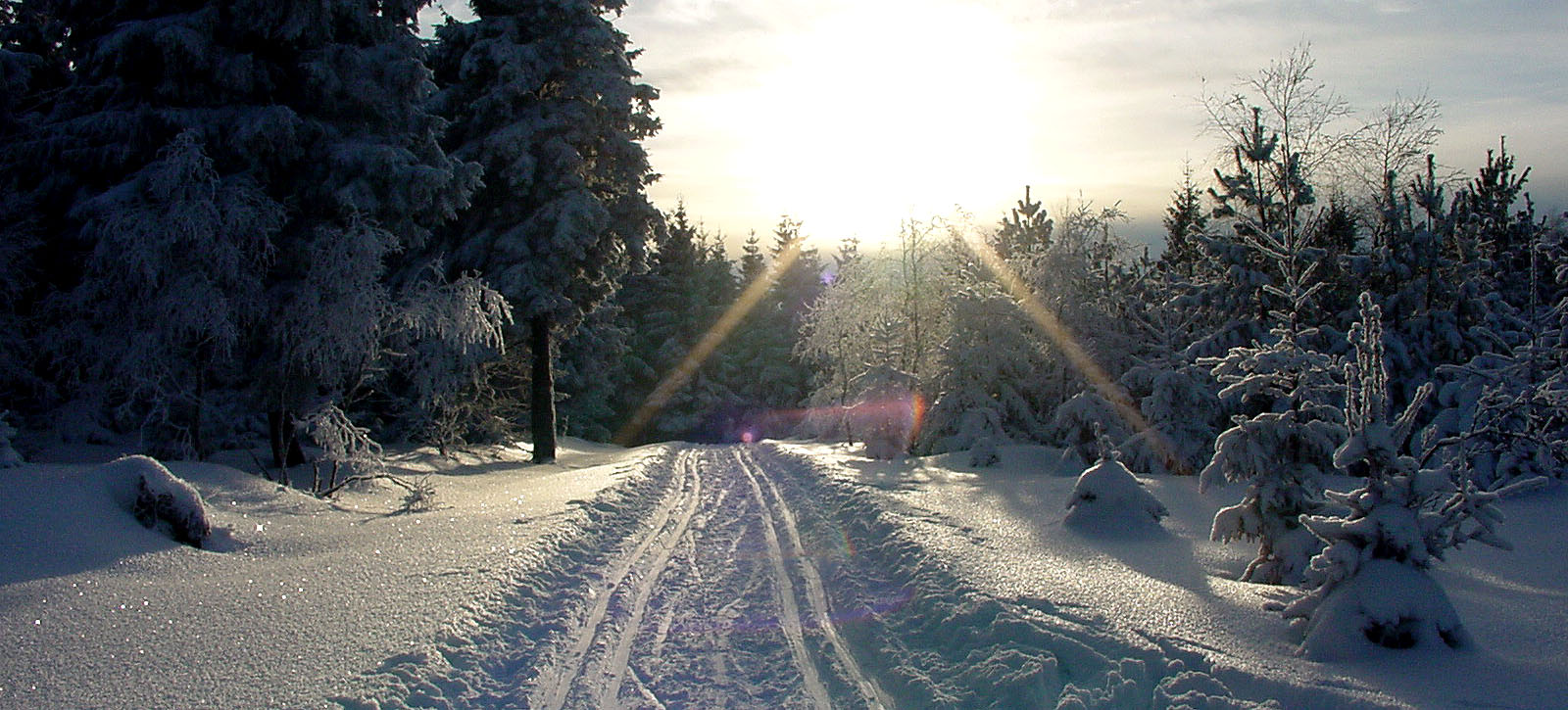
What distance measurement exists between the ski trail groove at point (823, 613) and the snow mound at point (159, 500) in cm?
609

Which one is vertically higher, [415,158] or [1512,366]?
[415,158]

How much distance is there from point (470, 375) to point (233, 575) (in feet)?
40.1

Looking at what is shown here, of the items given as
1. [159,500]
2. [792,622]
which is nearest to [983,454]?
[792,622]

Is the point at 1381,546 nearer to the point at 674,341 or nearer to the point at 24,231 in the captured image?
the point at 24,231

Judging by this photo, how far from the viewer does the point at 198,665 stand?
557cm

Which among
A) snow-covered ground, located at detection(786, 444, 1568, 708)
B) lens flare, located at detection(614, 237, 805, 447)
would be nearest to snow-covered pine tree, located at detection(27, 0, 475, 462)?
snow-covered ground, located at detection(786, 444, 1568, 708)

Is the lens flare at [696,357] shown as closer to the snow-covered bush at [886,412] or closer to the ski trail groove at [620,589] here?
the snow-covered bush at [886,412]

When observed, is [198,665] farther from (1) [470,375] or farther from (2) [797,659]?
(1) [470,375]

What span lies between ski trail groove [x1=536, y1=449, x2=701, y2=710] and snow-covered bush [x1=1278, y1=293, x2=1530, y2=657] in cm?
486

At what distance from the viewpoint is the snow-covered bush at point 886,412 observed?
79.2 ft

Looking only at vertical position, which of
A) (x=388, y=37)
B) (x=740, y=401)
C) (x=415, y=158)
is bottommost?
(x=740, y=401)

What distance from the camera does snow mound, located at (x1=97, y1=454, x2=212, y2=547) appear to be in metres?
8.48

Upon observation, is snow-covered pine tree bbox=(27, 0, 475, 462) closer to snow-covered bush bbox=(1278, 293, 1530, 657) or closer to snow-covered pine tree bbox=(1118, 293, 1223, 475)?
snow-covered bush bbox=(1278, 293, 1530, 657)

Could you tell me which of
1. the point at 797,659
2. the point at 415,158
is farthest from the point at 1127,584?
the point at 415,158
